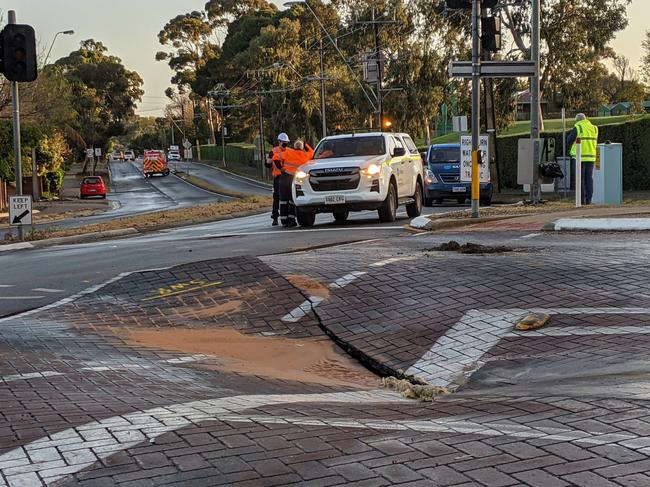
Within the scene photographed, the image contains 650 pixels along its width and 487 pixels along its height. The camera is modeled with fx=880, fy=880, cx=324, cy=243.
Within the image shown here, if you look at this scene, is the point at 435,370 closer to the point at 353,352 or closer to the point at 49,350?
the point at 353,352

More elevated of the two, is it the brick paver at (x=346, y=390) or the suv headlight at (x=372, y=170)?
the suv headlight at (x=372, y=170)

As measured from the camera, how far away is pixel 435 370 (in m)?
6.38

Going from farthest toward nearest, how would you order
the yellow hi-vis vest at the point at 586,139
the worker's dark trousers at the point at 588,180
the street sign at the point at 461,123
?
the street sign at the point at 461,123, the worker's dark trousers at the point at 588,180, the yellow hi-vis vest at the point at 586,139

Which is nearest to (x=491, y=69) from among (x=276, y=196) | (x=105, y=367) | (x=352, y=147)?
(x=352, y=147)

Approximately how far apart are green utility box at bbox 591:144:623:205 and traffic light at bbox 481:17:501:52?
681 centimetres

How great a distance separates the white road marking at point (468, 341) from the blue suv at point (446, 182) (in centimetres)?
1689

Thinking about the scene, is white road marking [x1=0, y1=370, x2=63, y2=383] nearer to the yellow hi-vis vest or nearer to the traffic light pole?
the traffic light pole

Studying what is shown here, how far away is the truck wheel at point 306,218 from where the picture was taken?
18.0 meters

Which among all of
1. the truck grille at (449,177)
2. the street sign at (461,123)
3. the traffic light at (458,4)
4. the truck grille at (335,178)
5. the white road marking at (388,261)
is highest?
the traffic light at (458,4)

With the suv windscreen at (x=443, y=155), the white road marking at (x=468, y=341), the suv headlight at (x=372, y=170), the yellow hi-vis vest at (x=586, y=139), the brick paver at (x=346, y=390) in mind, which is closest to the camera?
the brick paver at (x=346, y=390)

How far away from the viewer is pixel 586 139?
1903 centimetres

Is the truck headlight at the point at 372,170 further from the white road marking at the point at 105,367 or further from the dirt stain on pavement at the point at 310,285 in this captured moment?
the white road marking at the point at 105,367

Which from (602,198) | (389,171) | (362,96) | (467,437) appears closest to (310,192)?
(389,171)

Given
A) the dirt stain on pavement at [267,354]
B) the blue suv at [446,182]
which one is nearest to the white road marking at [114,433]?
the dirt stain on pavement at [267,354]
